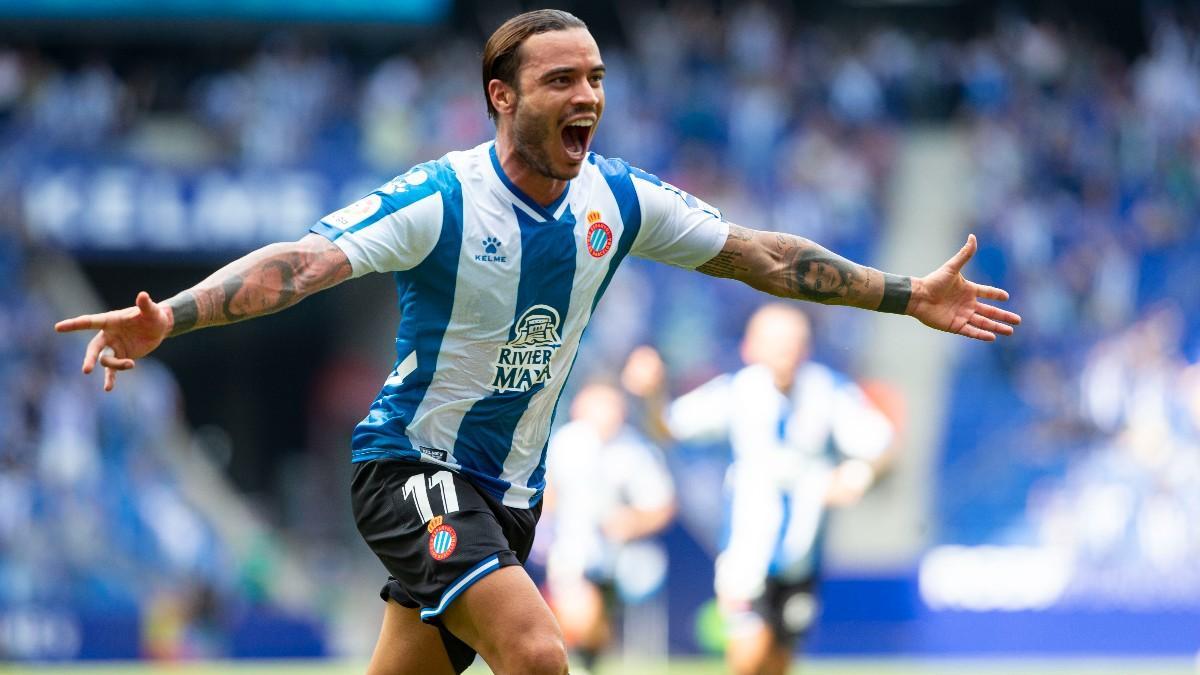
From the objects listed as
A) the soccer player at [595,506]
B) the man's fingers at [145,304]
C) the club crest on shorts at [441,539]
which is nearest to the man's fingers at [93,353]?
the man's fingers at [145,304]

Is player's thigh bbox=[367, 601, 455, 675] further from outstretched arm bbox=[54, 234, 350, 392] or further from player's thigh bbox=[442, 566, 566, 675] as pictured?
outstretched arm bbox=[54, 234, 350, 392]

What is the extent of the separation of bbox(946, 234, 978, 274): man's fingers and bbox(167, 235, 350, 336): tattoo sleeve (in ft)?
6.69

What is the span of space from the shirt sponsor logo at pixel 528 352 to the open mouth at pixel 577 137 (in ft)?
1.58

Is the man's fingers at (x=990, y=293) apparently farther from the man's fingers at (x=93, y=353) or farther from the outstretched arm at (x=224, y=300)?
the man's fingers at (x=93, y=353)

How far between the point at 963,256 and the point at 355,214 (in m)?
2.03

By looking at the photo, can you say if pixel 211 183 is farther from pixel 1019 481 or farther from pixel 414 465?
pixel 414 465

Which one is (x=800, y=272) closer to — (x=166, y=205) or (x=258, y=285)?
(x=258, y=285)

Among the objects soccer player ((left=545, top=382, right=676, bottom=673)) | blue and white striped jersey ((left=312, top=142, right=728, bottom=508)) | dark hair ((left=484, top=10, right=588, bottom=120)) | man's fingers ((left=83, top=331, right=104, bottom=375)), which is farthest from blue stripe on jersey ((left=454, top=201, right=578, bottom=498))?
soccer player ((left=545, top=382, right=676, bottom=673))

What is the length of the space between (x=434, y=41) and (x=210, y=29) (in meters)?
3.20

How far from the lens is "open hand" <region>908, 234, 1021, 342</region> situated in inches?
218

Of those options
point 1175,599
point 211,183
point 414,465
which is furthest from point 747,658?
point 211,183

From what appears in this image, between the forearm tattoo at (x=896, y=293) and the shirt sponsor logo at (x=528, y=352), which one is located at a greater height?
the forearm tattoo at (x=896, y=293)

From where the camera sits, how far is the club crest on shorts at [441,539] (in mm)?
4888

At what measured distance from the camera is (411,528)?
16.4ft
